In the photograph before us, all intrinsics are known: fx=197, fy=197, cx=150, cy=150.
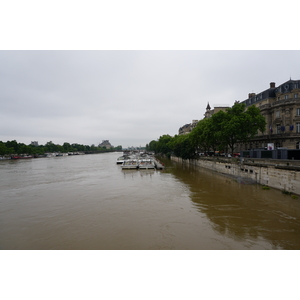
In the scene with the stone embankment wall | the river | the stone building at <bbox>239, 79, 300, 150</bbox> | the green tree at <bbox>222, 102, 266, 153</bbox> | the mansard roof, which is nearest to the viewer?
the river

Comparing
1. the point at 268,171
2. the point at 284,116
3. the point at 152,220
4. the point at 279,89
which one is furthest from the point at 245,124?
the point at 152,220

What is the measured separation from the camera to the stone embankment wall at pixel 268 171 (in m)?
20.9

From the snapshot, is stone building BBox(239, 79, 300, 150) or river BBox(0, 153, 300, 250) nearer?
river BBox(0, 153, 300, 250)

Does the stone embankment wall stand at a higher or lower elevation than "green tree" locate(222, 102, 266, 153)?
lower

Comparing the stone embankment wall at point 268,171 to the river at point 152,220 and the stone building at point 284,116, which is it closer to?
the river at point 152,220

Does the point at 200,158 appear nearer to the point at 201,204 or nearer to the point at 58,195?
the point at 201,204

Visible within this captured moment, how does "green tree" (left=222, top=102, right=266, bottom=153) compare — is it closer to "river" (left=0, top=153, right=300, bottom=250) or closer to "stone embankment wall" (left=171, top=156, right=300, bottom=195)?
"stone embankment wall" (left=171, top=156, right=300, bottom=195)

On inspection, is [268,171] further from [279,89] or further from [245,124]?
[279,89]

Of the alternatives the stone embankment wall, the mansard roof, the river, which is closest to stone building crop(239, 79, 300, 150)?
the mansard roof

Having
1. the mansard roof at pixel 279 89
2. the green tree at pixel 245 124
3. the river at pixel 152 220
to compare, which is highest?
the mansard roof at pixel 279 89

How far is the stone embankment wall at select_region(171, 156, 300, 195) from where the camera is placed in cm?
2088

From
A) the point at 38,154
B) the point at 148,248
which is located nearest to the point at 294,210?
the point at 148,248

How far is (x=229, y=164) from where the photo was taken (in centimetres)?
3678

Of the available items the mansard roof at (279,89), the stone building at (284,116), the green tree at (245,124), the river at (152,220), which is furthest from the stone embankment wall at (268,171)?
the mansard roof at (279,89)
